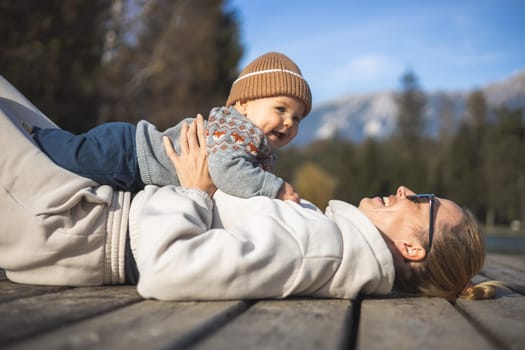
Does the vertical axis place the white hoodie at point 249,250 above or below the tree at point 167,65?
below

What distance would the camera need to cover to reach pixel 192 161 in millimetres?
2371

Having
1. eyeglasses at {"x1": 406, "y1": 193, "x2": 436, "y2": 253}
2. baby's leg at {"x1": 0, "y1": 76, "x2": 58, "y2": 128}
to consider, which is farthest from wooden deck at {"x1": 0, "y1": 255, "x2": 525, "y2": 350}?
baby's leg at {"x1": 0, "y1": 76, "x2": 58, "y2": 128}

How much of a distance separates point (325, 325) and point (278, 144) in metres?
1.37

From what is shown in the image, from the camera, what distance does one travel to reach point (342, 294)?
6.95 feet

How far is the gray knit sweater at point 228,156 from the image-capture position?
2.29 m

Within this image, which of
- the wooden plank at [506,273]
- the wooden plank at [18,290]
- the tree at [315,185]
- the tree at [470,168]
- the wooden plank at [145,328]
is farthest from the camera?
the tree at [470,168]

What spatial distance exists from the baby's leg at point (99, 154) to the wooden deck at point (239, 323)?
1.86 feet

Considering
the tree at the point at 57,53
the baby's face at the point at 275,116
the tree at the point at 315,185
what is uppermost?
the tree at the point at 57,53

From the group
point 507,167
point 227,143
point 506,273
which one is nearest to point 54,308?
point 227,143

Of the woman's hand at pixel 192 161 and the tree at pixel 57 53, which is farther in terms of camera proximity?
the tree at pixel 57 53

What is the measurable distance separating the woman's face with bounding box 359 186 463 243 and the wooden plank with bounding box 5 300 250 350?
924 mm

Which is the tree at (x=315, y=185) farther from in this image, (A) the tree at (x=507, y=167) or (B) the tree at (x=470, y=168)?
(A) the tree at (x=507, y=167)

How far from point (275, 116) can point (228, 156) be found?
0.50 m

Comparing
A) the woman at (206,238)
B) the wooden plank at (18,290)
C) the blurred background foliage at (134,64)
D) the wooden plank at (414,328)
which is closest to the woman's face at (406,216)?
the woman at (206,238)
